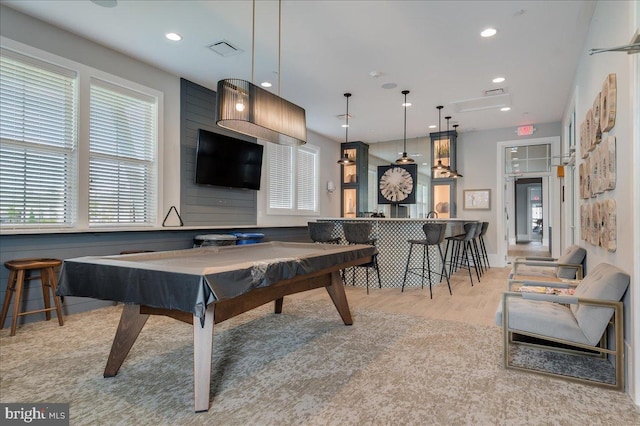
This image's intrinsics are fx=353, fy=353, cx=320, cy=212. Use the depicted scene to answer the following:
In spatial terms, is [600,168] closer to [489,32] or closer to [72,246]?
[489,32]

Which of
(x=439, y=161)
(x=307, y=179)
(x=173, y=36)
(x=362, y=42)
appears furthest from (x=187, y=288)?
(x=307, y=179)

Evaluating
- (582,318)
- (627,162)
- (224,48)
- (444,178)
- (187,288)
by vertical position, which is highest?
(224,48)

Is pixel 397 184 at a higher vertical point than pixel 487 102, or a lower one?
lower

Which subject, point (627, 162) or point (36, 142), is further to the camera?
point (36, 142)

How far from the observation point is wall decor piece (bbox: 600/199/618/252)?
2535mm

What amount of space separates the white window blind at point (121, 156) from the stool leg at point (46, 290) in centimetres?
81

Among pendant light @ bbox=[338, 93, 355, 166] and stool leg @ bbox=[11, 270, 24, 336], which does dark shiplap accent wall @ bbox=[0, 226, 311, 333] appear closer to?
stool leg @ bbox=[11, 270, 24, 336]

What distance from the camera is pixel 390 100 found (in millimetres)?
6129

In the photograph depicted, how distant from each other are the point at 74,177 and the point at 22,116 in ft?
2.49

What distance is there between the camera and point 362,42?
4.16 m

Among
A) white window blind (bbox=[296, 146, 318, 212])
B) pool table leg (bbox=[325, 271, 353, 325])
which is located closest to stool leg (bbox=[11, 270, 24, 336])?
pool table leg (bbox=[325, 271, 353, 325])

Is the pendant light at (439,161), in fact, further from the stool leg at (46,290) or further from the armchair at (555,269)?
the stool leg at (46,290)

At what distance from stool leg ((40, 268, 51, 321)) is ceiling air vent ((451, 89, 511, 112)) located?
6.36 m

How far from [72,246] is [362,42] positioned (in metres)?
4.04
